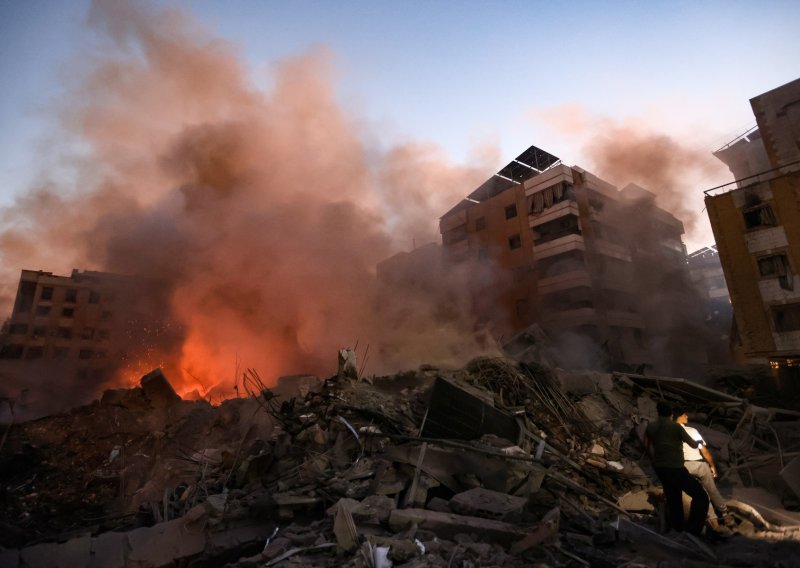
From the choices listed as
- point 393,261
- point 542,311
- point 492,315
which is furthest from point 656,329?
point 393,261

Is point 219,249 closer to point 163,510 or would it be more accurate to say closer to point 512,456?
point 163,510

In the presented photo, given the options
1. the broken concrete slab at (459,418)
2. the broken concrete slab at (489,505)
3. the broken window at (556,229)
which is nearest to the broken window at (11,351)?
the broken window at (556,229)

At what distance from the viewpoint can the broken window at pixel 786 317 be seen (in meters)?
18.0

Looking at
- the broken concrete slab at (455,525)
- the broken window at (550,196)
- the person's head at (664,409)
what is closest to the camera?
the broken concrete slab at (455,525)

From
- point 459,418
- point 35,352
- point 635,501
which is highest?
point 35,352

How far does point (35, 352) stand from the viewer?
39125mm

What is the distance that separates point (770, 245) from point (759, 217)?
150cm

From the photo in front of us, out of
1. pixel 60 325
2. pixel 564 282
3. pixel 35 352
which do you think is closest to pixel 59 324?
pixel 60 325

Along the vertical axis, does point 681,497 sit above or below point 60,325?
below

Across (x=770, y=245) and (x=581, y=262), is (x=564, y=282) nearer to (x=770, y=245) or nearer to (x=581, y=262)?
(x=581, y=262)

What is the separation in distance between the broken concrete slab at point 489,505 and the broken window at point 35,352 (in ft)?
157

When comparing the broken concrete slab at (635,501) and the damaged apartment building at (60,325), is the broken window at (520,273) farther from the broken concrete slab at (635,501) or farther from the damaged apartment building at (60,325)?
the damaged apartment building at (60,325)

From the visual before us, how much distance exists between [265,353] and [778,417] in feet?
67.6

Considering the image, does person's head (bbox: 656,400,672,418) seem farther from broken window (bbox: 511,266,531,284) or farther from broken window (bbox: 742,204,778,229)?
broken window (bbox: 511,266,531,284)
